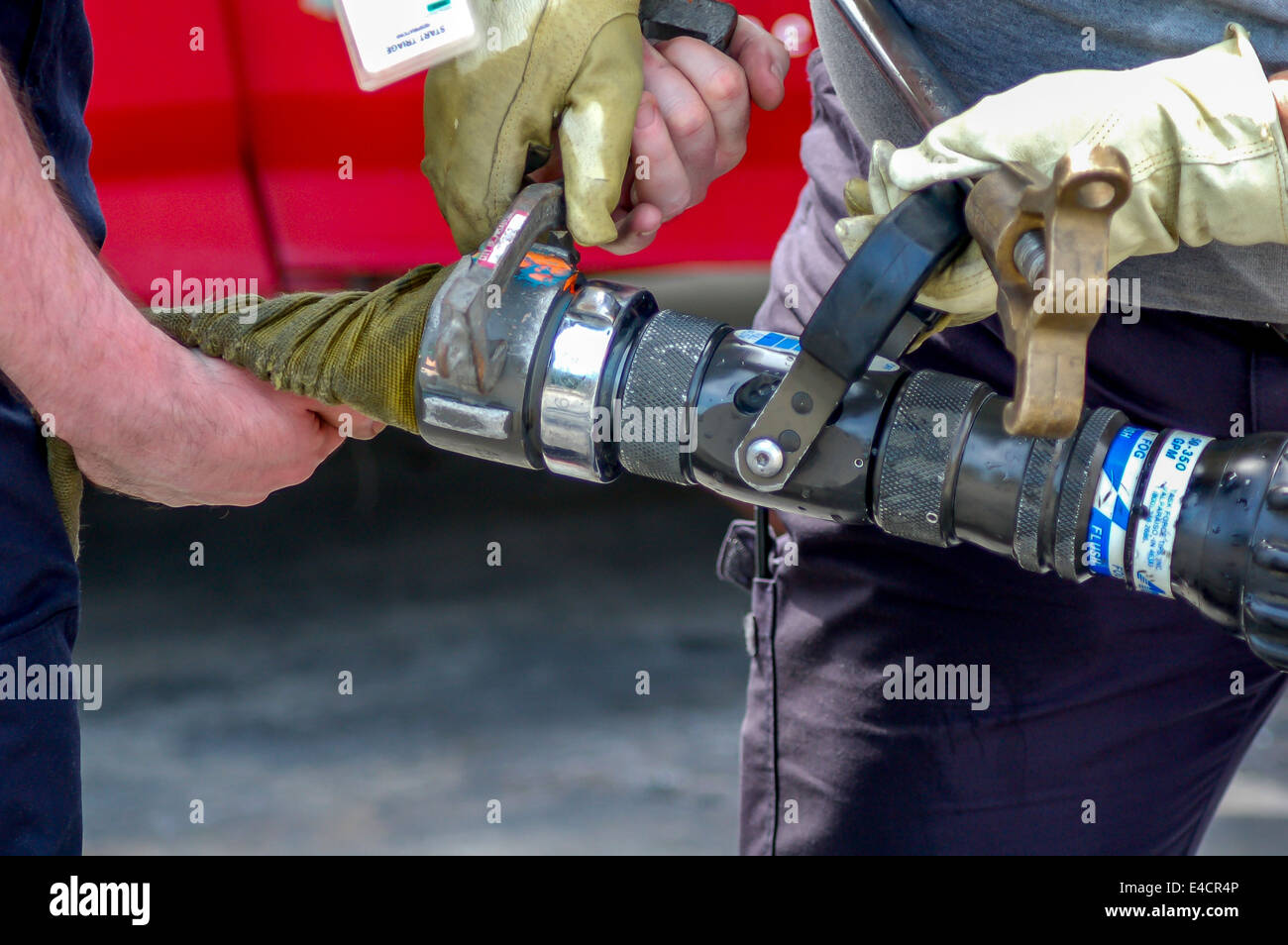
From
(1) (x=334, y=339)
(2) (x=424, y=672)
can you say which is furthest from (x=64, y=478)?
(2) (x=424, y=672)

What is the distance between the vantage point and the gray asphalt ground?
6.86 feet

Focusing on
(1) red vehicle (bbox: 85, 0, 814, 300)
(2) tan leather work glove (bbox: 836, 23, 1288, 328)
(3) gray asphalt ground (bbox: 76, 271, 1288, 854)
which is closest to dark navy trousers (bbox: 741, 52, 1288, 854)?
(2) tan leather work glove (bbox: 836, 23, 1288, 328)

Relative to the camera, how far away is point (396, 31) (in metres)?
0.96

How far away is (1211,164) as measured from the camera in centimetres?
84

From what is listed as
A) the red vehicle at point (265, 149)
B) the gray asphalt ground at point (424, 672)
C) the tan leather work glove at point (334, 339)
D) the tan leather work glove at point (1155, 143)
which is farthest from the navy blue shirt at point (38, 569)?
the red vehicle at point (265, 149)

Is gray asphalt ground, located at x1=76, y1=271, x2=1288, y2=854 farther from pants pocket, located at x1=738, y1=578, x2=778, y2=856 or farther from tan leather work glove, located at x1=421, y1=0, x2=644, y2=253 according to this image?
tan leather work glove, located at x1=421, y1=0, x2=644, y2=253

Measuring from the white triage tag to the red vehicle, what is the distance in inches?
50.3

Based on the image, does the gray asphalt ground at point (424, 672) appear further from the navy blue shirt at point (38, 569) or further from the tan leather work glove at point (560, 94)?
the tan leather work glove at point (560, 94)

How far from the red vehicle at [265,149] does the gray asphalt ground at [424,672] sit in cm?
47

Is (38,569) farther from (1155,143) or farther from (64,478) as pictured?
(1155,143)

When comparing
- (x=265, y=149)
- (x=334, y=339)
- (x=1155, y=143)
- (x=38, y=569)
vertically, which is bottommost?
(x=38, y=569)

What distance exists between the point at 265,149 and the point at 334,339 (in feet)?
4.40
